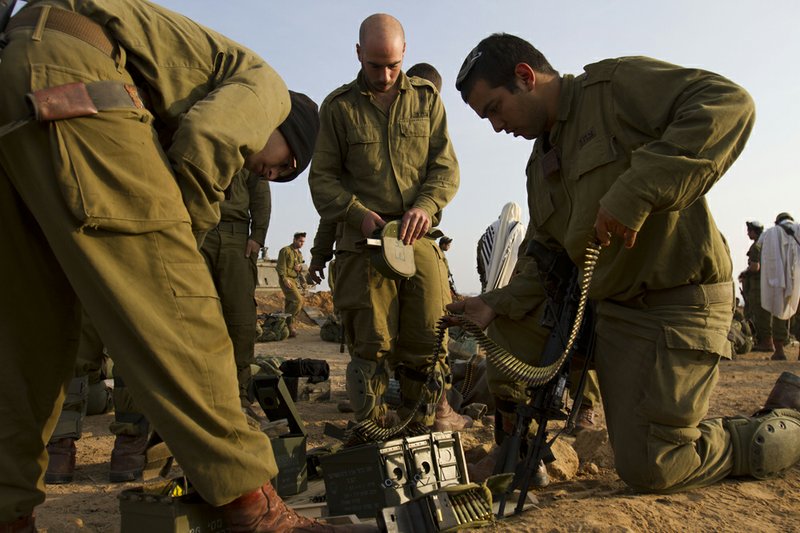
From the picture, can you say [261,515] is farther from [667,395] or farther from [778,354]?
[778,354]

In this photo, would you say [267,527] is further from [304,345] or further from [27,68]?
[304,345]

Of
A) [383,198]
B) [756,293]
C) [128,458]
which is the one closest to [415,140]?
[383,198]

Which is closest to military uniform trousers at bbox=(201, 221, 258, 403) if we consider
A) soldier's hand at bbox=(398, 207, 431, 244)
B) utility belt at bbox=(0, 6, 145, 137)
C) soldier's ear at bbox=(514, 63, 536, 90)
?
soldier's hand at bbox=(398, 207, 431, 244)

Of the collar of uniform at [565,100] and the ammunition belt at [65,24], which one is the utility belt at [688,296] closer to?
the collar of uniform at [565,100]

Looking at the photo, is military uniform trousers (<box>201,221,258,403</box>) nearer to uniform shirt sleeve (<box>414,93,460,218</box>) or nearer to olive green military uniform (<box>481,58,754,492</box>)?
uniform shirt sleeve (<box>414,93,460,218</box>)

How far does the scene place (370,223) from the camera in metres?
4.53

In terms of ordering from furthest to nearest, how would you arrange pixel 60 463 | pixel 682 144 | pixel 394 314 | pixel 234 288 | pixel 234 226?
pixel 234 226
pixel 234 288
pixel 394 314
pixel 60 463
pixel 682 144

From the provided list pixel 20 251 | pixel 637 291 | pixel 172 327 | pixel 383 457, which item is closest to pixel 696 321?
pixel 637 291

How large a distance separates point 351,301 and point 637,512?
2322mm

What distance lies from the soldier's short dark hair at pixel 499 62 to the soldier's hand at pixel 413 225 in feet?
3.25

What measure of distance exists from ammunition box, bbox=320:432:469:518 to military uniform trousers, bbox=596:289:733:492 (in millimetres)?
829

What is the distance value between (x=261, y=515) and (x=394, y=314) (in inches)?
99.9

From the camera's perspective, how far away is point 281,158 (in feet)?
8.99

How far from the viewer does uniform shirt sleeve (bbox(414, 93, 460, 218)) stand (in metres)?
4.78
